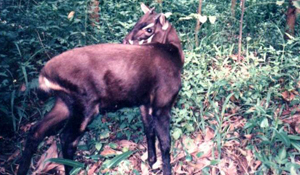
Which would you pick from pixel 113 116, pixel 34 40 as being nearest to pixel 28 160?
pixel 113 116

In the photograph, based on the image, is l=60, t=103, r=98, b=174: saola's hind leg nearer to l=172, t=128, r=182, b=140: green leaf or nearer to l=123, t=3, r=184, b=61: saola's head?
l=172, t=128, r=182, b=140: green leaf

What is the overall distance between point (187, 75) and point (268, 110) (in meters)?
1.10

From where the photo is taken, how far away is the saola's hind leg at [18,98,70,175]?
2838 mm

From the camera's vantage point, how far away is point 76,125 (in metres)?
2.85

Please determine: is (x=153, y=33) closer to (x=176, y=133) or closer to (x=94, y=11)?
(x=176, y=133)

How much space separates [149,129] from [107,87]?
29.4 inches

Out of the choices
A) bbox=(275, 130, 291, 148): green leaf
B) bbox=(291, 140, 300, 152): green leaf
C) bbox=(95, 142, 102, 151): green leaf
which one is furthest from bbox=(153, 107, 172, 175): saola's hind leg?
bbox=(291, 140, 300, 152): green leaf

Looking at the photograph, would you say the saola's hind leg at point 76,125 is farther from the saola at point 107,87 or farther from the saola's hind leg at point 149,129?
the saola's hind leg at point 149,129

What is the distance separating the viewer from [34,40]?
13.7ft

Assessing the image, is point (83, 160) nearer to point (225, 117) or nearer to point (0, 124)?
point (0, 124)

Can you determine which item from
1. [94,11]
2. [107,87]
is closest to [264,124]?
[107,87]

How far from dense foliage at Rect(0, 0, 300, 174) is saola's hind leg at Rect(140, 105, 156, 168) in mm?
259

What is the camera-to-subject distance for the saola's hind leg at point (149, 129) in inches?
130

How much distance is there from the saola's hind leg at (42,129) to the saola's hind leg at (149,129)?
2.73ft
